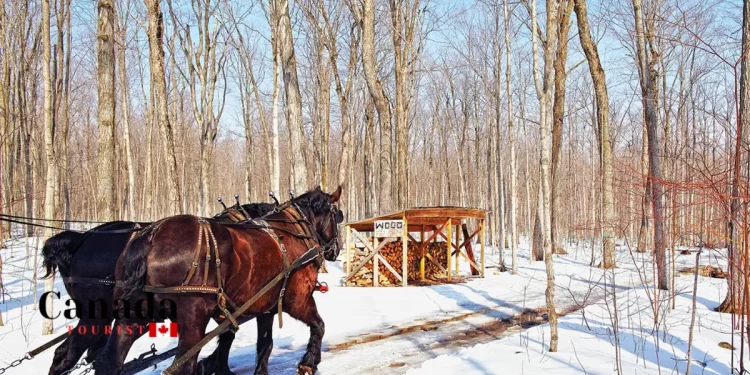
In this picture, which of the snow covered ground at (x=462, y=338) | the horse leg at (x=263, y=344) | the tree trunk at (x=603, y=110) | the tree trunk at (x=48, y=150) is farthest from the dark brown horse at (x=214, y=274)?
the tree trunk at (x=603, y=110)

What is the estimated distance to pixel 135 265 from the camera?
4.23 meters

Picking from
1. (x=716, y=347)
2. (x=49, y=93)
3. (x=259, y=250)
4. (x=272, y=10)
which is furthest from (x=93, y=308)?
(x=272, y=10)

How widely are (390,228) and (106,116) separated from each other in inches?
278

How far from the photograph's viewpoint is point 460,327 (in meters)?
8.38

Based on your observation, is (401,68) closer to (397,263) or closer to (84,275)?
(397,263)

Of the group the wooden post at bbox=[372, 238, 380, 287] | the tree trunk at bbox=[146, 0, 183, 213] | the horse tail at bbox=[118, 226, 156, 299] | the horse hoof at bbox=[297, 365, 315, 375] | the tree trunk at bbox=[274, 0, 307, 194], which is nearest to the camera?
the horse tail at bbox=[118, 226, 156, 299]

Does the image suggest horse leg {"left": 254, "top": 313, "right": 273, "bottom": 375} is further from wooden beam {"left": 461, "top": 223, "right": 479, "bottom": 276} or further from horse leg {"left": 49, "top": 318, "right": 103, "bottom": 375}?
wooden beam {"left": 461, "top": 223, "right": 479, "bottom": 276}

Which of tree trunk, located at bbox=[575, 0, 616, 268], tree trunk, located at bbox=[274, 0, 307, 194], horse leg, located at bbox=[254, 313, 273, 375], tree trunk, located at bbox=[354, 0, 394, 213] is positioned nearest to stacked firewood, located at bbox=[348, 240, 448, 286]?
tree trunk, located at bbox=[354, 0, 394, 213]

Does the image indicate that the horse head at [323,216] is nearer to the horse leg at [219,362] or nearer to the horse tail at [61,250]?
the horse leg at [219,362]

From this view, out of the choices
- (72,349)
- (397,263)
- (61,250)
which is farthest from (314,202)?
(397,263)

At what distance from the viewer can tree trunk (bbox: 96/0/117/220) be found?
739cm

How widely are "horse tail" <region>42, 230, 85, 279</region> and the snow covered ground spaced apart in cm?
157

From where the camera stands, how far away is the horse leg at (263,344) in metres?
5.34

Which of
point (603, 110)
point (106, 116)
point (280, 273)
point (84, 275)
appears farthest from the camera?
point (603, 110)
